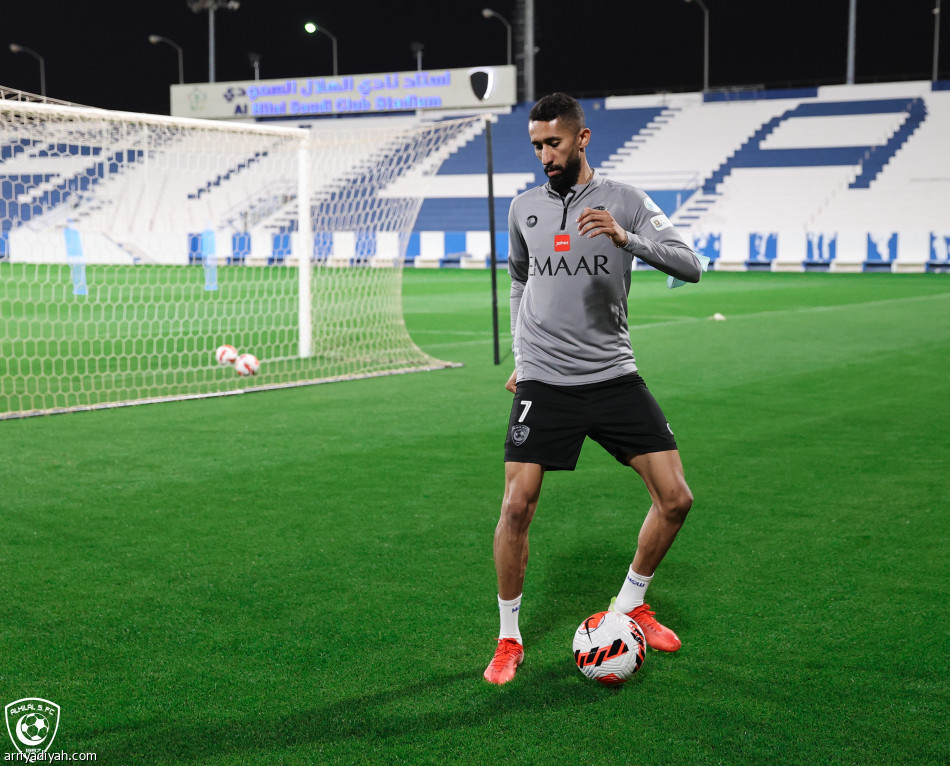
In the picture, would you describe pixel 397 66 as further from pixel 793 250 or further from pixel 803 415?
pixel 803 415

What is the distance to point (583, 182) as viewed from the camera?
372cm

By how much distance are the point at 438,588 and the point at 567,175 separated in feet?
5.84

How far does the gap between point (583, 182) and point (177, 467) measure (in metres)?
3.83

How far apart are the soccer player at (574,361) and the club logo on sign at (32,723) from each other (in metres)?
1.39

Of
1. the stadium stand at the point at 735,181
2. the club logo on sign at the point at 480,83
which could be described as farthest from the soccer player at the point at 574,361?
the stadium stand at the point at 735,181

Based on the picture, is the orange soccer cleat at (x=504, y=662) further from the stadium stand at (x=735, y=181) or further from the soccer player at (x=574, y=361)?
the stadium stand at (x=735, y=181)

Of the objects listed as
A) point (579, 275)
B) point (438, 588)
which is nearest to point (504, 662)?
point (438, 588)

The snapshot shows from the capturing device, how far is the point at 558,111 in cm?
354

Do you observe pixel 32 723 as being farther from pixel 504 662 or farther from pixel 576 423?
pixel 576 423

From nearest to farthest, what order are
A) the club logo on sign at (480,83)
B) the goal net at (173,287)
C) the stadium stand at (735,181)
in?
the goal net at (173,287), the club logo on sign at (480,83), the stadium stand at (735,181)

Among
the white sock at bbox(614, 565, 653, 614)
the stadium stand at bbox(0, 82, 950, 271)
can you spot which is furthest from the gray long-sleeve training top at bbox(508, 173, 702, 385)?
the stadium stand at bbox(0, 82, 950, 271)

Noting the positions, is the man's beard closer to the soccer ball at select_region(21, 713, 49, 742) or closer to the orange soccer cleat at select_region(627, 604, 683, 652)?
the orange soccer cleat at select_region(627, 604, 683, 652)

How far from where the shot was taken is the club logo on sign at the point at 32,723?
3.05 m

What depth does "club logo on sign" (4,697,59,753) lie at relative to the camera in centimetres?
305
